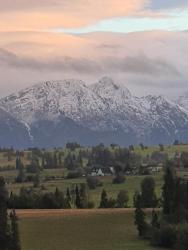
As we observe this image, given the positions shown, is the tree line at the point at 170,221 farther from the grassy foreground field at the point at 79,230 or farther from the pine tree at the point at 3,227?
the pine tree at the point at 3,227

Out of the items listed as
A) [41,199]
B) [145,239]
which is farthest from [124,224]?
[41,199]

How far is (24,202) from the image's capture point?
196875 millimetres

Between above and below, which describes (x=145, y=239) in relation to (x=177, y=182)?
below

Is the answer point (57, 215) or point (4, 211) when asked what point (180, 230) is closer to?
point (4, 211)

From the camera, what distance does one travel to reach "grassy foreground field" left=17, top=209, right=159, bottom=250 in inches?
4759

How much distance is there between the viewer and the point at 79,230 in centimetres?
14362

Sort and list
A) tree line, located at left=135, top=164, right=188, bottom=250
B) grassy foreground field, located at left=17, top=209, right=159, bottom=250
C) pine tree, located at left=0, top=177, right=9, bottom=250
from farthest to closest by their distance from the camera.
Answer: grassy foreground field, located at left=17, top=209, right=159, bottom=250 < tree line, located at left=135, top=164, right=188, bottom=250 < pine tree, located at left=0, top=177, right=9, bottom=250

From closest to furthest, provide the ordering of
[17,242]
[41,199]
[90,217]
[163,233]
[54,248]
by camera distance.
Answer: [17,242] → [54,248] → [163,233] → [90,217] → [41,199]

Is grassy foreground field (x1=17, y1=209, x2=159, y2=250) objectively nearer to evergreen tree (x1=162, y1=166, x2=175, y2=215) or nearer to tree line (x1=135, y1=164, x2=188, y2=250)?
tree line (x1=135, y1=164, x2=188, y2=250)

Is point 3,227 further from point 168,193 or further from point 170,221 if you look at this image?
point 168,193

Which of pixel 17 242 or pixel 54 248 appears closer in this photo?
pixel 17 242

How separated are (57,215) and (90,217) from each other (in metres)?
8.32

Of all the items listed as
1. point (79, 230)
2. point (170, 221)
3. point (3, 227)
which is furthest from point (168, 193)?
point (3, 227)

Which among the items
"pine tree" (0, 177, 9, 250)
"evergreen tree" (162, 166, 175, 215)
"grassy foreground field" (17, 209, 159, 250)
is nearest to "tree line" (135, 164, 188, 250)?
"evergreen tree" (162, 166, 175, 215)
